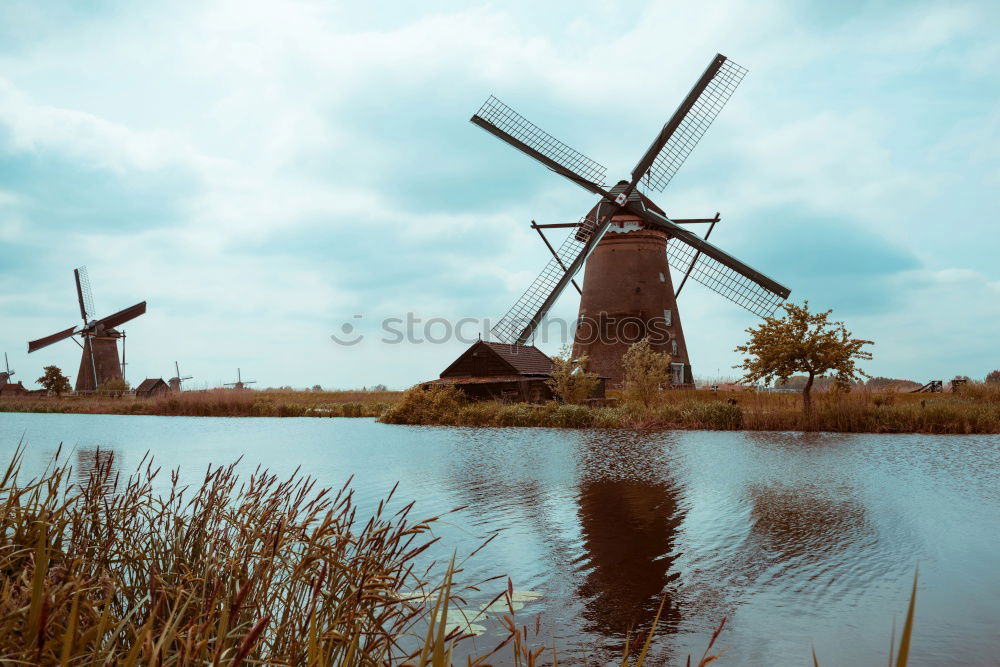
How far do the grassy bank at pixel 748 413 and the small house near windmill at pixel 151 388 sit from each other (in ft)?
86.2

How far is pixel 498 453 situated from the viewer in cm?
1512

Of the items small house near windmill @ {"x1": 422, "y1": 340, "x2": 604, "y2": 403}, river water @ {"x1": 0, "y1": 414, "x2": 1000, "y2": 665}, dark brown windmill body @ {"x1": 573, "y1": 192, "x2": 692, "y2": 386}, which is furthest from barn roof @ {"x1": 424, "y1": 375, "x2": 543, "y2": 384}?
river water @ {"x1": 0, "y1": 414, "x2": 1000, "y2": 665}

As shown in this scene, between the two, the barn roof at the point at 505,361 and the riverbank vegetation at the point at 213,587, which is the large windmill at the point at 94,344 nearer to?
the barn roof at the point at 505,361

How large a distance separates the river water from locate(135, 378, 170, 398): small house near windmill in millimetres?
30376

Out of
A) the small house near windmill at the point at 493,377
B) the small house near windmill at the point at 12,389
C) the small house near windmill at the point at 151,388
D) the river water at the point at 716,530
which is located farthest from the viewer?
the small house near windmill at the point at 12,389

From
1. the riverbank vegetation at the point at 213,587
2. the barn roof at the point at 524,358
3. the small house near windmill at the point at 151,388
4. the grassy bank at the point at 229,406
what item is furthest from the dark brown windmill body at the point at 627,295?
the small house near windmill at the point at 151,388

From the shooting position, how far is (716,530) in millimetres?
8016

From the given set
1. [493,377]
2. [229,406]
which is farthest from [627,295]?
[229,406]

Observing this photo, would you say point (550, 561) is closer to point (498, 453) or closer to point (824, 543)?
point (824, 543)

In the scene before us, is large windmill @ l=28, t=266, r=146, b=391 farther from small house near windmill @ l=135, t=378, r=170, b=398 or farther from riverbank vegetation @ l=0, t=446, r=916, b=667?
riverbank vegetation @ l=0, t=446, r=916, b=667

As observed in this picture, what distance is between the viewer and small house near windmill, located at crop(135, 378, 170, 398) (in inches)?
1801

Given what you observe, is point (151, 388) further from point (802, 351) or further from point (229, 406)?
point (802, 351)

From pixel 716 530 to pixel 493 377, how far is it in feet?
63.8

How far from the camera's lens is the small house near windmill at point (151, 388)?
45.8m
